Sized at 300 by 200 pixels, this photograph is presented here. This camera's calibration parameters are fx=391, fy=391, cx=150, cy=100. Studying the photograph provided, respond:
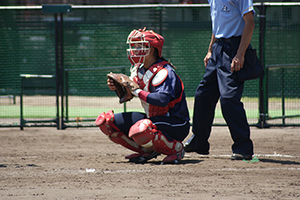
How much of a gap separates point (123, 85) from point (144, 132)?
574 millimetres

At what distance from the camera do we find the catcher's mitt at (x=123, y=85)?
4234mm

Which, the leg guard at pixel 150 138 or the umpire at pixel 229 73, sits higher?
the umpire at pixel 229 73

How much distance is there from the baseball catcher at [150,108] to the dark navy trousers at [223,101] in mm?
289

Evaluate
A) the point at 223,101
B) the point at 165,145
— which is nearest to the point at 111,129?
the point at 165,145

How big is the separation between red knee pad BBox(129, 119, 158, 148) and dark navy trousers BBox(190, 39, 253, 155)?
0.75 m

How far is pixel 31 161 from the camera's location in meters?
4.76

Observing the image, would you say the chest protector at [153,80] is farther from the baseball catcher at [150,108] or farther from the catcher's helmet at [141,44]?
the catcher's helmet at [141,44]

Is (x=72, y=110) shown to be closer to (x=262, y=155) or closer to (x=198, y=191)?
(x=262, y=155)

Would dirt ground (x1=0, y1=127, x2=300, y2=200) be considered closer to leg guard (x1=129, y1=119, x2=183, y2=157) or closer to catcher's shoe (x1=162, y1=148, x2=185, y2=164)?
catcher's shoe (x1=162, y1=148, x2=185, y2=164)

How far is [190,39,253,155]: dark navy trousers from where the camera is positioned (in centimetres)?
430

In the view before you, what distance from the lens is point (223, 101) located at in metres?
4.33

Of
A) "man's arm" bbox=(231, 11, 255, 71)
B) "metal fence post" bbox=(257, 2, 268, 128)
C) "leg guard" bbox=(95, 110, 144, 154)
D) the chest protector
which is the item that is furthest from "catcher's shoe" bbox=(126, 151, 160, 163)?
"metal fence post" bbox=(257, 2, 268, 128)

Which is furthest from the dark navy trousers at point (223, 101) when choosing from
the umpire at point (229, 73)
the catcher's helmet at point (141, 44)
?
the catcher's helmet at point (141, 44)

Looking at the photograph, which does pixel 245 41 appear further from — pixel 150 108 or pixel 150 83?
pixel 150 108
